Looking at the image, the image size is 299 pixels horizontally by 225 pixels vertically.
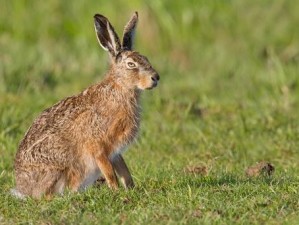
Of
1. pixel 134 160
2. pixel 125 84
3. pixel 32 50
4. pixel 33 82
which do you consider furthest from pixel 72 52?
pixel 125 84

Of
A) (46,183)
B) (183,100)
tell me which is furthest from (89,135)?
(183,100)

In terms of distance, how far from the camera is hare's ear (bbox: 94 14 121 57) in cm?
815

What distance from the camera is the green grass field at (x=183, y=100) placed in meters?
6.94

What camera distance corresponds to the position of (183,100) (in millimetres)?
11758

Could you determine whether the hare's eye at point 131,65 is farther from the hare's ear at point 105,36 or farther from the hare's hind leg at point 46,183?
the hare's hind leg at point 46,183

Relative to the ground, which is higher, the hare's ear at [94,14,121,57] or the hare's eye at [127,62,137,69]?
the hare's ear at [94,14,121,57]

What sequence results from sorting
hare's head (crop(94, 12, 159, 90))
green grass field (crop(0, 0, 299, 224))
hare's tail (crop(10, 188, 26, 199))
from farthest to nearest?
hare's head (crop(94, 12, 159, 90))
hare's tail (crop(10, 188, 26, 199))
green grass field (crop(0, 0, 299, 224))

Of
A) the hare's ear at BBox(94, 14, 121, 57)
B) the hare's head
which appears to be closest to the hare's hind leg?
the hare's head

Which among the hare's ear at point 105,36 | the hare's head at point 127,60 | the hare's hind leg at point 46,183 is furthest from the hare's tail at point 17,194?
the hare's ear at point 105,36

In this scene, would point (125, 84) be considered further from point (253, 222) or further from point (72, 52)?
point (72, 52)

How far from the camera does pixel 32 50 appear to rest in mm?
13820

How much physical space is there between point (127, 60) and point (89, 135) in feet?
2.53

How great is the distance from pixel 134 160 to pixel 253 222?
2.93 meters

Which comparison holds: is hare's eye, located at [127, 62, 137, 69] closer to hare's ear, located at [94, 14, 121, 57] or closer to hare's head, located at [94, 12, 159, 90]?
hare's head, located at [94, 12, 159, 90]
